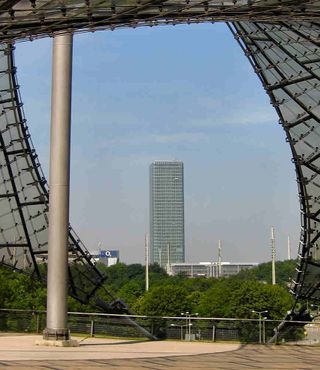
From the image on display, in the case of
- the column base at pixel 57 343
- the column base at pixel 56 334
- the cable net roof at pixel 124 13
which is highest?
the cable net roof at pixel 124 13

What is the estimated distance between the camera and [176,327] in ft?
102

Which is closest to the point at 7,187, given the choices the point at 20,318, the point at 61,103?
the point at 20,318

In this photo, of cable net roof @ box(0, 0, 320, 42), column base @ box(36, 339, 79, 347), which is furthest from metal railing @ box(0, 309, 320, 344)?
cable net roof @ box(0, 0, 320, 42)

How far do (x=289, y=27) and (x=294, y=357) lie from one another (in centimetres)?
2037

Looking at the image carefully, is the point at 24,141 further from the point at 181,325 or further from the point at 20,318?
the point at 181,325

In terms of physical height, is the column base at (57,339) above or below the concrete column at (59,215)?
below

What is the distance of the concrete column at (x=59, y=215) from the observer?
28.2 meters

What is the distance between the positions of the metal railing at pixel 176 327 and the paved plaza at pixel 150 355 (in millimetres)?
807

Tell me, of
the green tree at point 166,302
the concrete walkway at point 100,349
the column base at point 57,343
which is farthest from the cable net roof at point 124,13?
the green tree at point 166,302

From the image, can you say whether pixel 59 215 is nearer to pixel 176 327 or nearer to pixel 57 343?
pixel 57 343

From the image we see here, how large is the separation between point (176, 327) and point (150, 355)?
20.8 feet

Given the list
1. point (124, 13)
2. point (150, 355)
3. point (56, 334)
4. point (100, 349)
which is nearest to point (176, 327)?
point (100, 349)

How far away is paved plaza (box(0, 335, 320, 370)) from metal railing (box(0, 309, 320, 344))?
2.65 feet

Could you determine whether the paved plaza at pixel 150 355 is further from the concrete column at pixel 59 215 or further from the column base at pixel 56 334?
the concrete column at pixel 59 215
